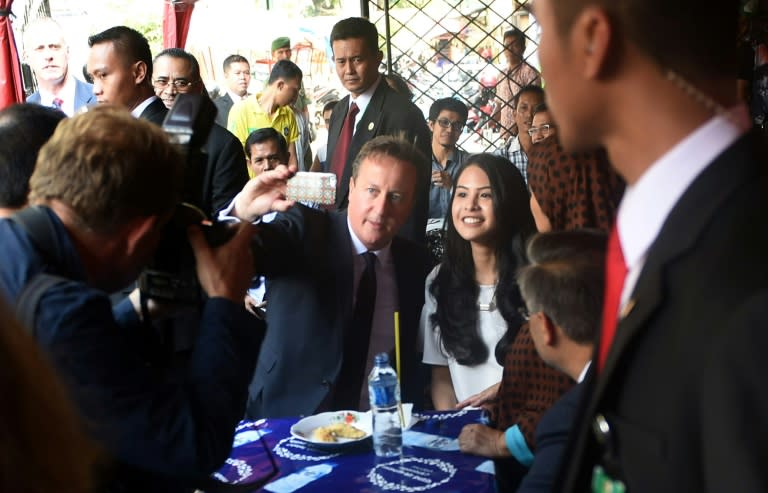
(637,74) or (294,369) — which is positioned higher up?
(637,74)

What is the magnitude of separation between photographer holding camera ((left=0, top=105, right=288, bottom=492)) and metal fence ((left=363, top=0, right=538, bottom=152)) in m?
1.88

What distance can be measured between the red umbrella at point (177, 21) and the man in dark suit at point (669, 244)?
11.1 ft

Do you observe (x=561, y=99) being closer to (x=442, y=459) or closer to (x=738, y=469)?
(x=738, y=469)

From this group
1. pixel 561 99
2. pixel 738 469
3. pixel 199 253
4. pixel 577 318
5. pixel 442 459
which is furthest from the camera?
pixel 442 459

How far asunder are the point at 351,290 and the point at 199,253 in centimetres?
149

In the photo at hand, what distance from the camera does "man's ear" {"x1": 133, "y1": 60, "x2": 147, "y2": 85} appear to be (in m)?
3.62

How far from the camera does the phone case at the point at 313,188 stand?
3049 millimetres

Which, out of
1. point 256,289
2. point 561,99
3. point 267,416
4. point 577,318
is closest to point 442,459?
point 577,318

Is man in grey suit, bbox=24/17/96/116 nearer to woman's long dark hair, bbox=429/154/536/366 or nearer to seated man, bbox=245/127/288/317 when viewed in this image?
seated man, bbox=245/127/288/317

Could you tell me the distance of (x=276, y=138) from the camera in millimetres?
3711

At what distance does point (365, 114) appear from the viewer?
3.21 metres

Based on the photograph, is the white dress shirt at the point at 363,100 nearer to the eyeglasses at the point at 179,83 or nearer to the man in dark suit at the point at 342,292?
the man in dark suit at the point at 342,292

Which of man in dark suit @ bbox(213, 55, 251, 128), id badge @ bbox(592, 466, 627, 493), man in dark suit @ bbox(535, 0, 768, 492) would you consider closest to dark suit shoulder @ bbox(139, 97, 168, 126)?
man in dark suit @ bbox(213, 55, 251, 128)

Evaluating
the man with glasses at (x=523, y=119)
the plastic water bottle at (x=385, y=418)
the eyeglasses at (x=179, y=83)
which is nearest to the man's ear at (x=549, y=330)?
the plastic water bottle at (x=385, y=418)
